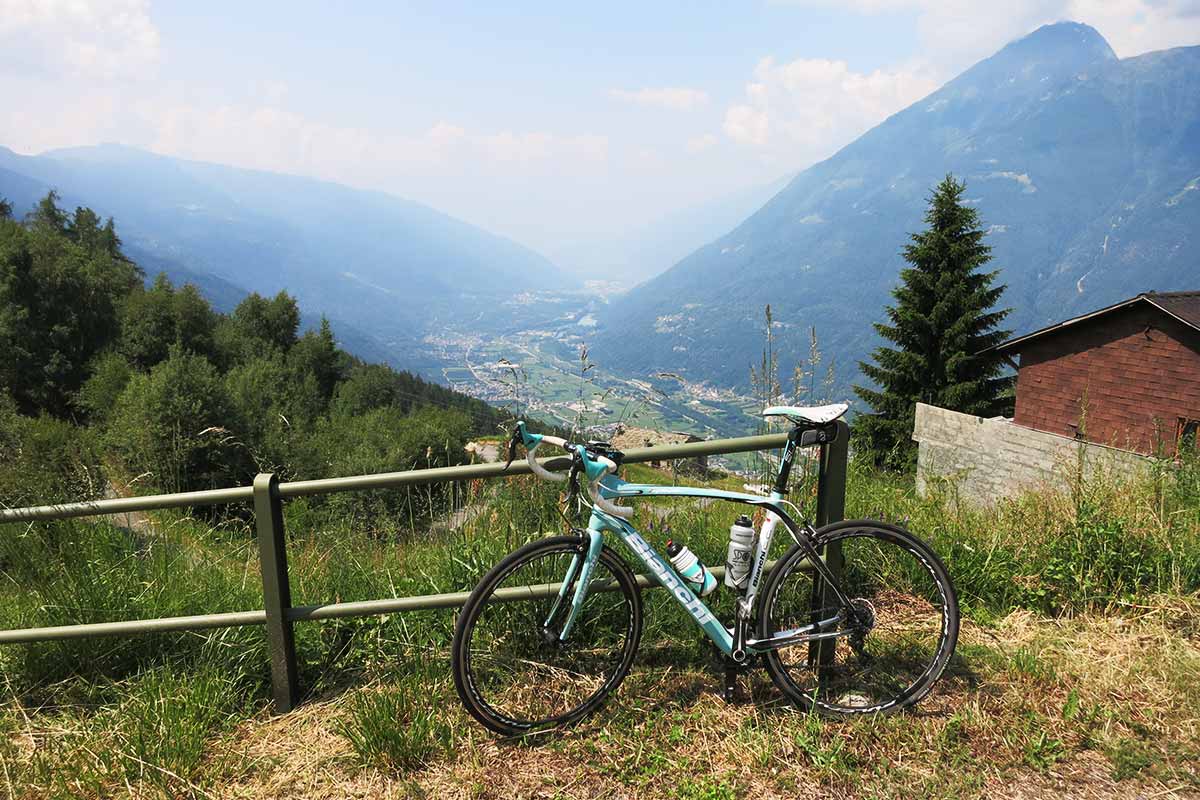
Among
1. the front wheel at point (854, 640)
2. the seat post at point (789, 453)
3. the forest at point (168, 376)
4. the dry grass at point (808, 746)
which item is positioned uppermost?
the seat post at point (789, 453)

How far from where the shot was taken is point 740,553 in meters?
3.14

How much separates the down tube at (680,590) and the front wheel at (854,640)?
0.59 feet

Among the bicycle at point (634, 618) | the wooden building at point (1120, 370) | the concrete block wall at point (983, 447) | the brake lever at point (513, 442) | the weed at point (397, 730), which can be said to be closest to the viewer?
the brake lever at point (513, 442)

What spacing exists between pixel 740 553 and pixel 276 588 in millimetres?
2210

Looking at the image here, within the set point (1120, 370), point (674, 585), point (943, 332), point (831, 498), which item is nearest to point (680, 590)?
point (674, 585)

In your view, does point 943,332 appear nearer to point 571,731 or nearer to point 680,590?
point 680,590

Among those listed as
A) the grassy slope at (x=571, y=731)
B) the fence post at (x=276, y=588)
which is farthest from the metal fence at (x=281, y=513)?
the grassy slope at (x=571, y=731)

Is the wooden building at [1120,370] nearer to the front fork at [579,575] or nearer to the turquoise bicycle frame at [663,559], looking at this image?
the turquoise bicycle frame at [663,559]

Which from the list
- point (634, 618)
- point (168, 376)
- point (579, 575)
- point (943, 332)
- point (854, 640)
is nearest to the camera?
point (579, 575)

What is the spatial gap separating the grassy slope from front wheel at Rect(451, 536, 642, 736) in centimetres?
15

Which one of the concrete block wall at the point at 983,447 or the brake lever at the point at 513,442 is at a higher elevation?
the brake lever at the point at 513,442

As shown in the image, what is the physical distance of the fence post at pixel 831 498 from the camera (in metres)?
3.28

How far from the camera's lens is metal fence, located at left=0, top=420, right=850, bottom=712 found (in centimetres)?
317

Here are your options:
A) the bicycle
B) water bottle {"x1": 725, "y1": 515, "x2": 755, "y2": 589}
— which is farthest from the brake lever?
water bottle {"x1": 725, "y1": 515, "x2": 755, "y2": 589}
